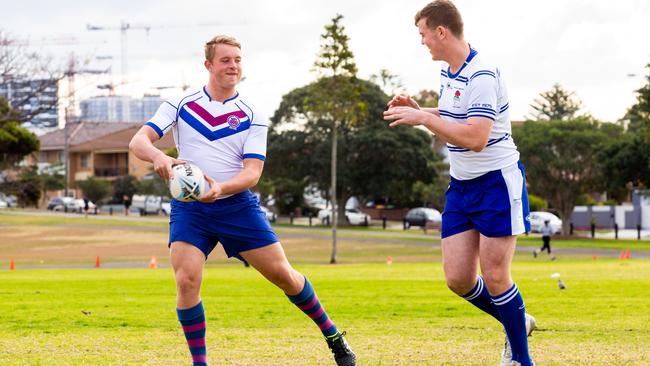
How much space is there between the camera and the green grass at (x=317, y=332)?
924 cm

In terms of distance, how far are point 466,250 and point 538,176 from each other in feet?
228

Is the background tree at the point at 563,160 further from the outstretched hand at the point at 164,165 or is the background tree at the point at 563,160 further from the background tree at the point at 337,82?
the outstretched hand at the point at 164,165

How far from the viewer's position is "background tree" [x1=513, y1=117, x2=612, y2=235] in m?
76.4

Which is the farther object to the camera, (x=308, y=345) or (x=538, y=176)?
(x=538, y=176)

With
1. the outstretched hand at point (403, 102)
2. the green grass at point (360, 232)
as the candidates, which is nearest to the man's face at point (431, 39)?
the outstretched hand at point (403, 102)

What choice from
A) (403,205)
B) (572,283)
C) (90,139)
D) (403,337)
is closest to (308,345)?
(403,337)

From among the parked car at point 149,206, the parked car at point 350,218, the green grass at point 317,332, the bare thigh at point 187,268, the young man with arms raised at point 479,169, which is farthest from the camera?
the parked car at point 149,206

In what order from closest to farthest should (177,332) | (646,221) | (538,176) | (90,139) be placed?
1. (177,332)
2. (538,176)
3. (646,221)
4. (90,139)

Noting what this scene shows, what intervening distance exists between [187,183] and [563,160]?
70.4 meters

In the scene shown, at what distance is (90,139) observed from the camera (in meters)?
143

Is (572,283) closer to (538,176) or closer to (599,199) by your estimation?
(538,176)

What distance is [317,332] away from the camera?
11.7 meters

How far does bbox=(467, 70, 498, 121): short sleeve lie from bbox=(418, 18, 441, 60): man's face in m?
0.37

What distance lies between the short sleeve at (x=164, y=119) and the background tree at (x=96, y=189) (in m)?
118
